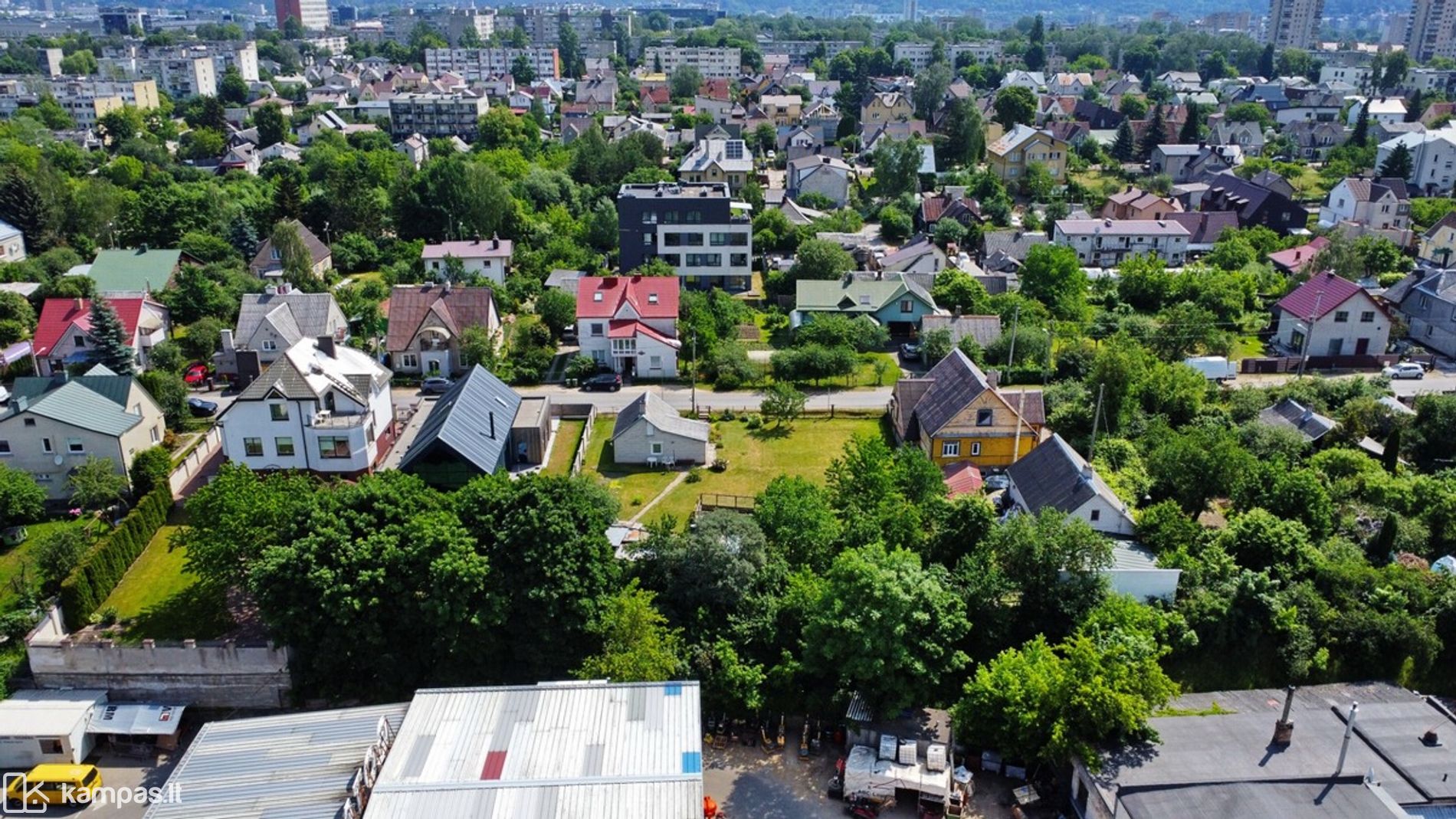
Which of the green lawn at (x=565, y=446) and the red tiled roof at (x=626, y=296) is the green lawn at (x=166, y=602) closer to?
the green lawn at (x=565, y=446)

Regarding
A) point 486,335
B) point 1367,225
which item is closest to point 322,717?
point 486,335

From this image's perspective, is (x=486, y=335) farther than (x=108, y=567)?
Yes

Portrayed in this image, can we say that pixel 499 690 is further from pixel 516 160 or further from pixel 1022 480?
pixel 516 160

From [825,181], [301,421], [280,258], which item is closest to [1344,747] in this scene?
[301,421]

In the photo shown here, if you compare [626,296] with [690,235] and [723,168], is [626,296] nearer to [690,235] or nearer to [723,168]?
[690,235]

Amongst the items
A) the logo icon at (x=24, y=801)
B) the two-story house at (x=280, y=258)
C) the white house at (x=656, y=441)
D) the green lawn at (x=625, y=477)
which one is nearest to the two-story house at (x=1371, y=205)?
the white house at (x=656, y=441)

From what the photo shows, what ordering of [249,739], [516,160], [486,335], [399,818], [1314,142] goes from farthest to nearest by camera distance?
[1314,142] < [516,160] < [486,335] < [249,739] < [399,818]
